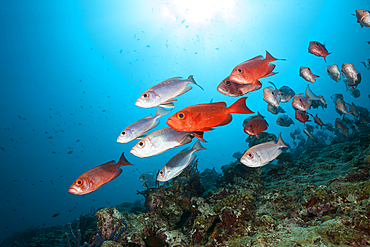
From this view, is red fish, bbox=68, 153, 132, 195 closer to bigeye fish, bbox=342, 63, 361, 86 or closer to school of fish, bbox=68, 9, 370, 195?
school of fish, bbox=68, 9, 370, 195

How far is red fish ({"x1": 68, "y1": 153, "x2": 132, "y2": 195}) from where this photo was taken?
2656 mm

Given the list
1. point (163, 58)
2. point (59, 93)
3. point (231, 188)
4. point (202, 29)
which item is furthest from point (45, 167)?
point (231, 188)

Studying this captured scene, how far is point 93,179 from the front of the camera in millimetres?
2775

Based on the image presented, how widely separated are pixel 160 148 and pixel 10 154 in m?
81.2

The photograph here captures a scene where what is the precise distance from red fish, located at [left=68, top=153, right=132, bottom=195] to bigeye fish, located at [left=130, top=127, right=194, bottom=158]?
2.32 ft

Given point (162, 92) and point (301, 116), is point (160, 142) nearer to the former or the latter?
point (162, 92)

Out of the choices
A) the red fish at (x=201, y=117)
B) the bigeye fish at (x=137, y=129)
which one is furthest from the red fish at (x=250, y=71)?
the bigeye fish at (x=137, y=129)

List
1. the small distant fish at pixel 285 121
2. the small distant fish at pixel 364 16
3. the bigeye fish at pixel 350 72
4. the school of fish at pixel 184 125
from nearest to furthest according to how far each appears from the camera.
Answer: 1. the school of fish at pixel 184 125
2. the small distant fish at pixel 364 16
3. the bigeye fish at pixel 350 72
4. the small distant fish at pixel 285 121

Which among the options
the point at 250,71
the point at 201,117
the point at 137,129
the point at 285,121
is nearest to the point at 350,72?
the point at 285,121

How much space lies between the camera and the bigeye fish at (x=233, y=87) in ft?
10.2

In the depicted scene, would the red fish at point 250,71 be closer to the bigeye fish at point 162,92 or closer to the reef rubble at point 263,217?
the bigeye fish at point 162,92

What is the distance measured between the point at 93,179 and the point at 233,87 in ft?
10.6

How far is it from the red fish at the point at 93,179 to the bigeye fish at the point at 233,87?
252cm

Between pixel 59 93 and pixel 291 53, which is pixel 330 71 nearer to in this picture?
pixel 291 53
